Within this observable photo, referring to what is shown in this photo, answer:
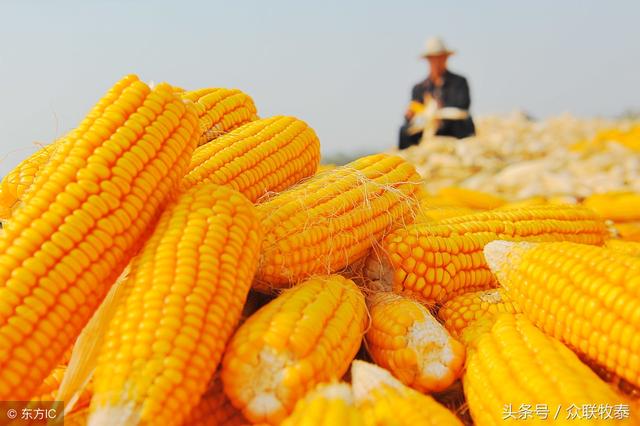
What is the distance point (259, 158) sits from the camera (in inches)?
91.1

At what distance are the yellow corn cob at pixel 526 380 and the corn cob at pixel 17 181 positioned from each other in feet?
4.60

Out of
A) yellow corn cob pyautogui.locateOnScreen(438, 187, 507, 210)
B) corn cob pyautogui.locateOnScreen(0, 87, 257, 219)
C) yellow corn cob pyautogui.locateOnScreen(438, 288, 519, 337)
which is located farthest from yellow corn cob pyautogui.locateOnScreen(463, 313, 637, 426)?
yellow corn cob pyautogui.locateOnScreen(438, 187, 507, 210)

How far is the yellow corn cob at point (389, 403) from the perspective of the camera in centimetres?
142

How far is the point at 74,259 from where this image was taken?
1.63 metres

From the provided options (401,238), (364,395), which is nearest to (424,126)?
(401,238)

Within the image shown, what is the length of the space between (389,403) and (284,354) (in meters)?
0.26

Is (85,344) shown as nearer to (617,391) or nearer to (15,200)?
(15,200)

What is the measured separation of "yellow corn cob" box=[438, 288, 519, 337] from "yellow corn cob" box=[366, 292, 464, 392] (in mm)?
164

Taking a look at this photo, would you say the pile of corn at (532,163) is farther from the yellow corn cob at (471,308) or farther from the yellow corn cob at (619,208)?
the yellow corn cob at (471,308)

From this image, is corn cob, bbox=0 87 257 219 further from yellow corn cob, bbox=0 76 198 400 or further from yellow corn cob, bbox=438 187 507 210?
yellow corn cob, bbox=438 187 507 210

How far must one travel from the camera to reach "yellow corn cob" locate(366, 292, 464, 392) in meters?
1.80

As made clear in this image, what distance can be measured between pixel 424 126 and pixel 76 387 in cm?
1148

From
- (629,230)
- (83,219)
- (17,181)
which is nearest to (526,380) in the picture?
(83,219)

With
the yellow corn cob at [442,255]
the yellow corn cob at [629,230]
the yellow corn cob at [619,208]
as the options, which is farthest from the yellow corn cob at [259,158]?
the yellow corn cob at [619,208]
